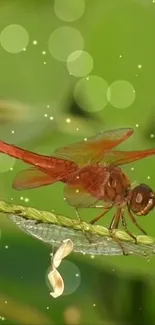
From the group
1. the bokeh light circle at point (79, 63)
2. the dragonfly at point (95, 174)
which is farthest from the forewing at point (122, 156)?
the bokeh light circle at point (79, 63)

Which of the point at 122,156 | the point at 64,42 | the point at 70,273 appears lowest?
the point at 70,273

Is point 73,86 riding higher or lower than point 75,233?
higher

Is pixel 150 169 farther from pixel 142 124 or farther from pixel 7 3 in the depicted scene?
pixel 7 3

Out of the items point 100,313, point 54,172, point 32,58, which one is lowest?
point 100,313

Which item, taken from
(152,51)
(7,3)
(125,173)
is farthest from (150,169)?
(7,3)

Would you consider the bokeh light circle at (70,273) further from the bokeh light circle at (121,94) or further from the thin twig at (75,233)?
the bokeh light circle at (121,94)

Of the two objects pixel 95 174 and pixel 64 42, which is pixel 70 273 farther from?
pixel 64 42

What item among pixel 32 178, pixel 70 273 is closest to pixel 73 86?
pixel 32 178
